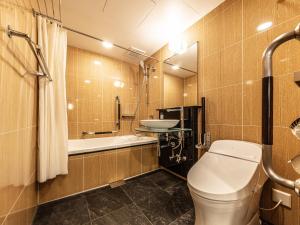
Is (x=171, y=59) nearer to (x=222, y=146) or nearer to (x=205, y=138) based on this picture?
(x=205, y=138)

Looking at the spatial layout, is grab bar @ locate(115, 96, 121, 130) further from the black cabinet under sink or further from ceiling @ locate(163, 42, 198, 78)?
ceiling @ locate(163, 42, 198, 78)

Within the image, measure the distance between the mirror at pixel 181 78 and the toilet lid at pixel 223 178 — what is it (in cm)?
84

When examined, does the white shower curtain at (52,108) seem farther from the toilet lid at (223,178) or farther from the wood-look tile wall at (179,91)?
the wood-look tile wall at (179,91)

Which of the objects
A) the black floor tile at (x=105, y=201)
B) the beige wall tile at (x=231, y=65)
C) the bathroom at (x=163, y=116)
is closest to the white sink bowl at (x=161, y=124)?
the bathroom at (x=163, y=116)

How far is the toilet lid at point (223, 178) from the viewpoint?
84 cm

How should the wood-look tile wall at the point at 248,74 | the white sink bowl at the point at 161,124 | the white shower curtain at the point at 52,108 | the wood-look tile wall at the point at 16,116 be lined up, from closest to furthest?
the wood-look tile wall at the point at 16,116
the wood-look tile wall at the point at 248,74
the white shower curtain at the point at 52,108
the white sink bowl at the point at 161,124

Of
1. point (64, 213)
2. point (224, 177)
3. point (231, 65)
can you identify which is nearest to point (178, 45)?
point (231, 65)

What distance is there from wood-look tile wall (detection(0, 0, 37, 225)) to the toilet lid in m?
1.08

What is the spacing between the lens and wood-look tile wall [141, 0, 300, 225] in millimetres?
1038

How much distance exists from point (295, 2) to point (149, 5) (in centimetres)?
122

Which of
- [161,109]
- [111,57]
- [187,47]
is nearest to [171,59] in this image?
[187,47]

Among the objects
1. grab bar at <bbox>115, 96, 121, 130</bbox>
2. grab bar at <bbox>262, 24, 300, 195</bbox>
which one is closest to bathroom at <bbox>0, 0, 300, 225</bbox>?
grab bar at <bbox>262, 24, 300, 195</bbox>

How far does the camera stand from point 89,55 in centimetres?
250

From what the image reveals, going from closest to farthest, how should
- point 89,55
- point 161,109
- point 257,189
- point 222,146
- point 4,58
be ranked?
point 4,58 < point 257,189 < point 222,146 < point 161,109 < point 89,55
